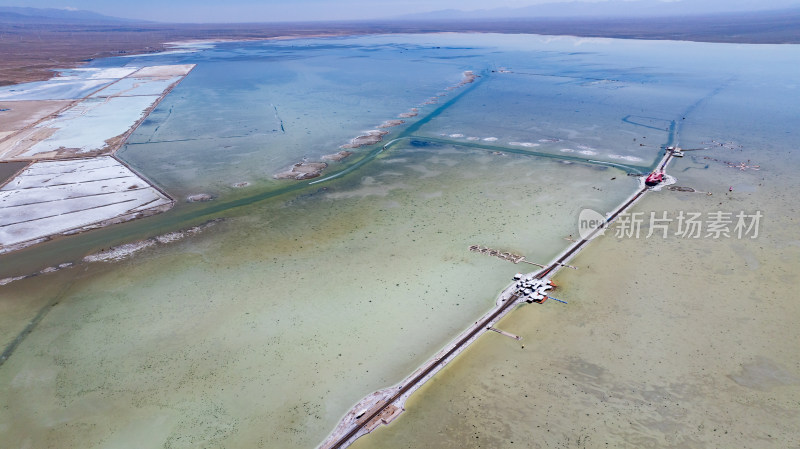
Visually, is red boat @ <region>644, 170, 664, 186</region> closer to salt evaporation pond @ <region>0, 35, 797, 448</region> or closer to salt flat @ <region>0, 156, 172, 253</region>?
salt evaporation pond @ <region>0, 35, 797, 448</region>

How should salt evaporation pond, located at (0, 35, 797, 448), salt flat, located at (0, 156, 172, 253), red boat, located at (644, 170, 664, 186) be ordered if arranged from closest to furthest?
1. salt evaporation pond, located at (0, 35, 797, 448)
2. salt flat, located at (0, 156, 172, 253)
3. red boat, located at (644, 170, 664, 186)

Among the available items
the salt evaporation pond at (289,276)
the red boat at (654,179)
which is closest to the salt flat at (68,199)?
the salt evaporation pond at (289,276)

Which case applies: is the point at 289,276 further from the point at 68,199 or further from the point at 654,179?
the point at 654,179

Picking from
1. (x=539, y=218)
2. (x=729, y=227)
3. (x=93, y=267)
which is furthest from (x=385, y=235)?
(x=729, y=227)

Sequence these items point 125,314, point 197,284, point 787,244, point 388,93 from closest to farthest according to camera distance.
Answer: point 125,314 < point 197,284 < point 787,244 < point 388,93

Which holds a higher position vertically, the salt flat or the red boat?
the red boat

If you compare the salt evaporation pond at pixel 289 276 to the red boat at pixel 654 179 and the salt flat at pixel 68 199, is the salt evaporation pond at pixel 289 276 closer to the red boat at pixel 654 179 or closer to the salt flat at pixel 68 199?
the red boat at pixel 654 179

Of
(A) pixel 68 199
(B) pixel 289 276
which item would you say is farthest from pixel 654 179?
(A) pixel 68 199

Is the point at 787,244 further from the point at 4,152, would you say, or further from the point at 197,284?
the point at 4,152

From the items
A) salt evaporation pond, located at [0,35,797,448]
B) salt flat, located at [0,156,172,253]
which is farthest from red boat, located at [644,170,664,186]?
salt flat, located at [0,156,172,253]
